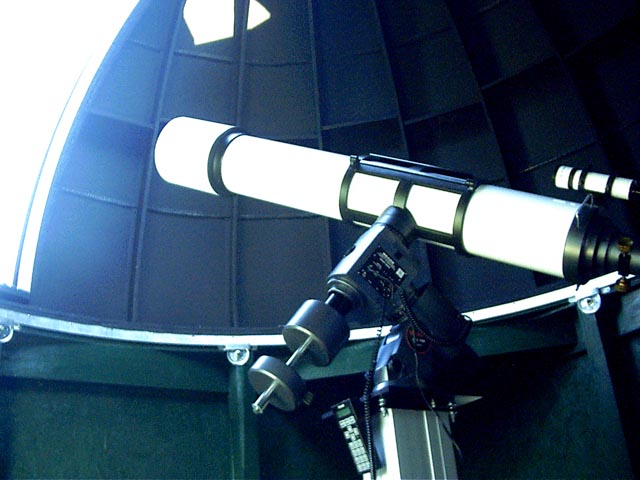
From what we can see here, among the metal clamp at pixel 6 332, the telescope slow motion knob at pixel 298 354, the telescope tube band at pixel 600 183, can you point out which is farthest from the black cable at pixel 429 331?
the metal clamp at pixel 6 332

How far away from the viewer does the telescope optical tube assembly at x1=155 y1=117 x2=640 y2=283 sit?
11.2 feet

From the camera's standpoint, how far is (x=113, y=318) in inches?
277

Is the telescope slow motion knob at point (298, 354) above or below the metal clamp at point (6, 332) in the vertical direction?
below

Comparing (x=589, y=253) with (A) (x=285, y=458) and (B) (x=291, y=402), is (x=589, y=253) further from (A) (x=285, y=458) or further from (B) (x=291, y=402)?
(A) (x=285, y=458)

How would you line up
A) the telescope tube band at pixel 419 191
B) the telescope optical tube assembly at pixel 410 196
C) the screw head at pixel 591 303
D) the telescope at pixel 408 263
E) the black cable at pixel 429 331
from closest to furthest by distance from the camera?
the telescope at pixel 408 263 < the telescope optical tube assembly at pixel 410 196 < the black cable at pixel 429 331 < the telescope tube band at pixel 419 191 < the screw head at pixel 591 303

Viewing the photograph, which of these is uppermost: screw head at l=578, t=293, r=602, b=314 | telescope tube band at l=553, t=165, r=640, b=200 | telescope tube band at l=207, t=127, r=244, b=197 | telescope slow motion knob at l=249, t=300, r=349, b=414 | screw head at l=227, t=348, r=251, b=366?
telescope tube band at l=207, t=127, r=244, b=197

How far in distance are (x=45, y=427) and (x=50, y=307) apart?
3.59 ft

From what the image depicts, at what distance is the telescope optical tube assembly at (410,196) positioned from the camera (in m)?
3.40

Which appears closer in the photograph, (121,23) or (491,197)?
(491,197)

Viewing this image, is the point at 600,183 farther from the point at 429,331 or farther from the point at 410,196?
the point at 429,331

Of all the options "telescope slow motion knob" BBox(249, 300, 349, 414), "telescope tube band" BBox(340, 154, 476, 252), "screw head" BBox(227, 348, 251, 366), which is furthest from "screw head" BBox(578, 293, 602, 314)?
"telescope slow motion knob" BBox(249, 300, 349, 414)

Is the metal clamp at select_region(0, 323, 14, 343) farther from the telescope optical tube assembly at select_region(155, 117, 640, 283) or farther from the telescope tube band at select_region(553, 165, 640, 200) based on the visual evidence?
the telescope tube band at select_region(553, 165, 640, 200)

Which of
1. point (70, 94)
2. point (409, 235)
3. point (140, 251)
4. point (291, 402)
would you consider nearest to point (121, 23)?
point (70, 94)

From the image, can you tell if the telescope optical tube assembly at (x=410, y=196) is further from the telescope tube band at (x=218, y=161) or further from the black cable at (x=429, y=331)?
the black cable at (x=429, y=331)
